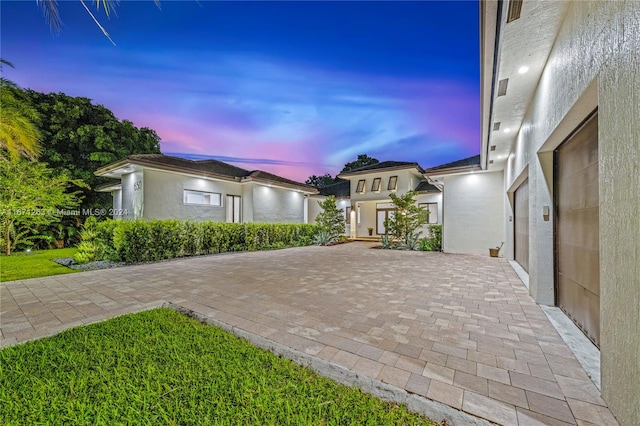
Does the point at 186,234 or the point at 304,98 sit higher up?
the point at 304,98

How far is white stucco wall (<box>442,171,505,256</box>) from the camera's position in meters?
10.6

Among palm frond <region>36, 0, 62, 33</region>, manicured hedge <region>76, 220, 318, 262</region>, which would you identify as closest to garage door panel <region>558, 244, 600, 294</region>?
palm frond <region>36, 0, 62, 33</region>

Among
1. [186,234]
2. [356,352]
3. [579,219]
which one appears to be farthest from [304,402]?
[186,234]

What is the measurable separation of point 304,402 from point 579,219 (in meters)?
4.01

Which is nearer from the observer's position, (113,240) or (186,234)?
(113,240)

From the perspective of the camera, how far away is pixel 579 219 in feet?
11.4

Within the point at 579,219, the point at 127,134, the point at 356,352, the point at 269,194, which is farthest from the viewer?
the point at 127,134

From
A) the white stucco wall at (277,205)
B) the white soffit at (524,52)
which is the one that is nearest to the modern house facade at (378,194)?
the white stucco wall at (277,205)

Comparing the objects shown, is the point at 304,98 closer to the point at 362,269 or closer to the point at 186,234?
the point at 186,234

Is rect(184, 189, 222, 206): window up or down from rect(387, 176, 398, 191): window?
down

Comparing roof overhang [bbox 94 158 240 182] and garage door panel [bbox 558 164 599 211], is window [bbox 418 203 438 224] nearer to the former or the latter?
roof overhang [bbox 94 158 240 182]

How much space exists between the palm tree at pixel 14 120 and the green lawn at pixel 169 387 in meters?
6.60

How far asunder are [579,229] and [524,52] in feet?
8.61

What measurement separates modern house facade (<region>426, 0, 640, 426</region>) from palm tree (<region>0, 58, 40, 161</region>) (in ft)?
33.0
